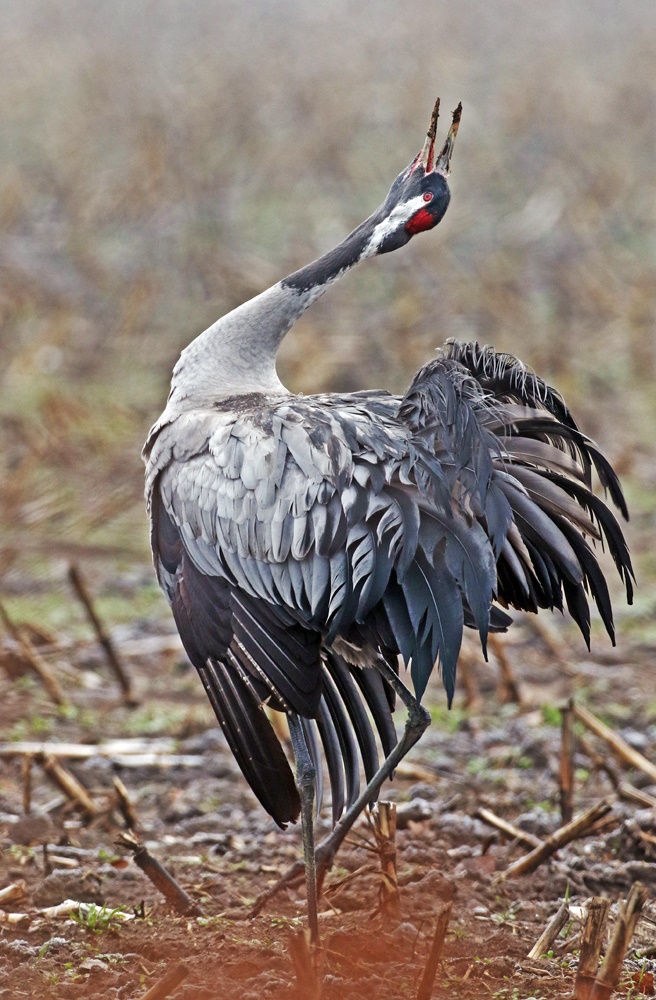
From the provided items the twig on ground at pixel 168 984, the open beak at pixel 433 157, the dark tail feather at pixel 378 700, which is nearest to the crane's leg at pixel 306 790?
the dark tail feather at pixel 378 700

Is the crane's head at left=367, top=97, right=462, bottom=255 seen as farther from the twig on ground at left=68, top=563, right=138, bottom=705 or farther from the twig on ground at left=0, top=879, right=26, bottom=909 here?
the twig on ground at left=0, top=879, right=26, bottom=909

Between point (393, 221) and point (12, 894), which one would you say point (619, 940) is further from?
point (393, 221)

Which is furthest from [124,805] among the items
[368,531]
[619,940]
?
[619,940]

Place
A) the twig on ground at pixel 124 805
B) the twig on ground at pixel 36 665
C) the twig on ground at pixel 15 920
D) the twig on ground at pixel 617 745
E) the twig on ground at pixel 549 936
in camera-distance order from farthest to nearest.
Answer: the twig on ground at pixel 36 665 → the twig on ground at pixel 617 745 → the twig on ground at pixel 124 805 → the twig on ground at pixel 15 920 → the twig on ground at pixel 549 936

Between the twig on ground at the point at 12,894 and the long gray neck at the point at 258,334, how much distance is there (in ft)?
5.49

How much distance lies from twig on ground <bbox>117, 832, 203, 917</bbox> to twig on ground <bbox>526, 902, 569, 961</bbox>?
1.07 meters

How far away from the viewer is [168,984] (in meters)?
3.09

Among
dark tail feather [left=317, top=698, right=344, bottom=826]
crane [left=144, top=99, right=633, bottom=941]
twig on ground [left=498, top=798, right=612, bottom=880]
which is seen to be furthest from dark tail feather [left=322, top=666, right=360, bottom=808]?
twig on ground [left=498, top=798, right=612, bottom=880]

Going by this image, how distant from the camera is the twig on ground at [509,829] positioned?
464 cm

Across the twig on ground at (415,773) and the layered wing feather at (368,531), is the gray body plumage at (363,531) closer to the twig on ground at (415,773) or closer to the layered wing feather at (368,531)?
the layered wing feather at (368,531)

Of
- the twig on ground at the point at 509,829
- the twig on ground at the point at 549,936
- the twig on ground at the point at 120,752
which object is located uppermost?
the twig on ground at the point at 120,752

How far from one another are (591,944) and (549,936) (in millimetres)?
710

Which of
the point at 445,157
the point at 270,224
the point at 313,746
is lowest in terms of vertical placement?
the point at 313,746

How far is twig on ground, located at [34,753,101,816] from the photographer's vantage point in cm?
496
